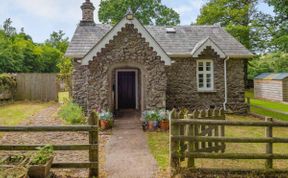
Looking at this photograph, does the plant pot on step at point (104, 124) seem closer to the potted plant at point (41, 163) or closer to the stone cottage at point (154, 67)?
the stone cottage at point (154, 67)

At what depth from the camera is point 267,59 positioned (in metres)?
45.3

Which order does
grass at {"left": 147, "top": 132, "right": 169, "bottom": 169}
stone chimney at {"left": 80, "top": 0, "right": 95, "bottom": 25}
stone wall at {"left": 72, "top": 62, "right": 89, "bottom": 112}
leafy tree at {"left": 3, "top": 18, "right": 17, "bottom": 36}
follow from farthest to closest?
leafy tree at {"left": 3, "top": 18, "right": 17, "bottom": 36}
stone chimney at {"left": 80, "top": 0, "right": 95, "bottom": 25}
stone wall at {"left": 72, "top": 62, "right": 89, "bottom": 112}
grass at {"left": 147, "top": 132, "right": 169, "bottom": 169}

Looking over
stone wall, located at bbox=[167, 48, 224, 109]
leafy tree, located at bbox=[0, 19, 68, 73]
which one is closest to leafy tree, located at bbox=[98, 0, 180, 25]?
leafy tree, located at bbox=[0, 19, 68, 73]

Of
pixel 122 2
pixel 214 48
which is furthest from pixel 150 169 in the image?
pixel 122 2

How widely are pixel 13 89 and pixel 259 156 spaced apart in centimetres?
2028

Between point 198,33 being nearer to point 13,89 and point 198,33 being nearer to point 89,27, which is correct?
point 89,27

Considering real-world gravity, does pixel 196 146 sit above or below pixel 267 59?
below

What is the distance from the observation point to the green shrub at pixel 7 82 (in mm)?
19844

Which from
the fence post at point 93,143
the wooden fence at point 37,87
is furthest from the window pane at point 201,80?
the fence post at point 93,143

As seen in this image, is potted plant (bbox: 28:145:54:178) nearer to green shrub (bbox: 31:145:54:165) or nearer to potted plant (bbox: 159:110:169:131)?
green shrub (bbox: 31:145:54:165)

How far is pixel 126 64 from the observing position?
43.5 feet

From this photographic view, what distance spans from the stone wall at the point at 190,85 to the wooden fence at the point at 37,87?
34.2 feet

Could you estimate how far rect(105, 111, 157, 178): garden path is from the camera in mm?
6453

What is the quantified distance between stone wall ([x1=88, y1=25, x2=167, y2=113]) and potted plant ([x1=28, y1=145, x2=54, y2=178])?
7.50 meters
